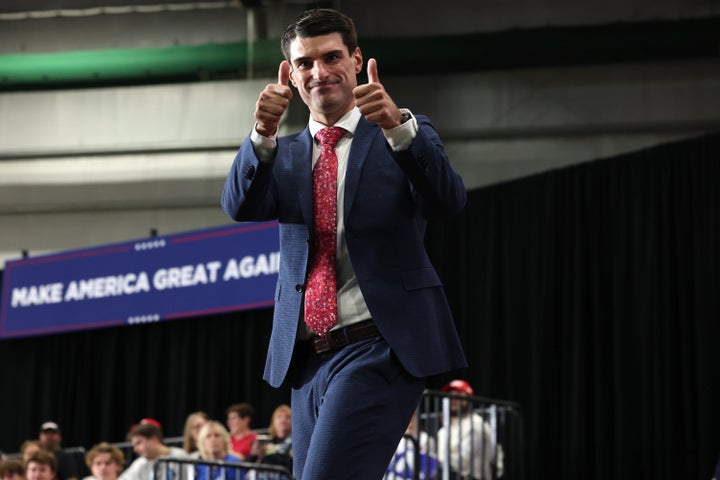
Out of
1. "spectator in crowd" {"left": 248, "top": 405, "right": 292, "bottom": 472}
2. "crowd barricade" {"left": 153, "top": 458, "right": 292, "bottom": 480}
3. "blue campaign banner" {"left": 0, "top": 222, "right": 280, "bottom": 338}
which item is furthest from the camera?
"blue campaign banner" {"left": 0, "top": 222, "right": 280, "bottom": 338}

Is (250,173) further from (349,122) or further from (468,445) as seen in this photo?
(468,445)

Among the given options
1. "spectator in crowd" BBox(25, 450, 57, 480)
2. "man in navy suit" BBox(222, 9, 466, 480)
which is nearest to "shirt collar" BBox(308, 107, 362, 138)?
"man in navy suit" BBox(222, 9, 466, 480)

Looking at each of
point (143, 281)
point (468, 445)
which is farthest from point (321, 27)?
point (143, 281)

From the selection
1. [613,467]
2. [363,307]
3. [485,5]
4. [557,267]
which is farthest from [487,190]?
[363,307]

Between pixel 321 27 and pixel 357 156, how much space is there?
0.28 m

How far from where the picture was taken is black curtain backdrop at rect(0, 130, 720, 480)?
28.7 feet

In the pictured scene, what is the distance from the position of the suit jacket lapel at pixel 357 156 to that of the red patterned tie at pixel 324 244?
0.04 m

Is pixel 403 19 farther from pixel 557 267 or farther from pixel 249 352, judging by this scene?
pixel 249 352

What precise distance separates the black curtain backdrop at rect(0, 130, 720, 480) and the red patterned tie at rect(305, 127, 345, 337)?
685 centimetres

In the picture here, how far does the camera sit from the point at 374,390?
2.18 meters

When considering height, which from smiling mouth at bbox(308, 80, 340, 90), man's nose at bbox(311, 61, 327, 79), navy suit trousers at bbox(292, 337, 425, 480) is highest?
man's nose at bbox(311, 61, 327, 79)

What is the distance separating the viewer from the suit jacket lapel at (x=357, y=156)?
2309 millimetres

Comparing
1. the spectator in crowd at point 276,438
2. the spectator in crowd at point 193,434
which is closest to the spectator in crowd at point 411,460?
the spectator in crowd at point 276,438

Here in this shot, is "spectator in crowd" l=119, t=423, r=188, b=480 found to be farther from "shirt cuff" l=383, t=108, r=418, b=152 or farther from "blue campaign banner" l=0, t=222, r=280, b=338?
"shirt cuff" l=383, t=108, r=418, b=152
